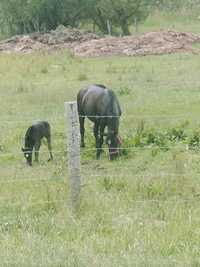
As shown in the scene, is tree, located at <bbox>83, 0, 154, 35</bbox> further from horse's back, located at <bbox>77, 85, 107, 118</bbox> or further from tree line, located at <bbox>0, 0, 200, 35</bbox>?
horse's back, located at <bbox>77, 85, 107, 118</bbox>

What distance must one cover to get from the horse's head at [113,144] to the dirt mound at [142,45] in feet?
80.4

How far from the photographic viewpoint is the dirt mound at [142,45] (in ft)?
123

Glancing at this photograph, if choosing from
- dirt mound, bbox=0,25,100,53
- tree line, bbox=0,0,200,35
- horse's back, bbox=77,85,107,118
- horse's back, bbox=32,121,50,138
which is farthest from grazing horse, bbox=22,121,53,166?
tree line, bbox=0,0,200,35

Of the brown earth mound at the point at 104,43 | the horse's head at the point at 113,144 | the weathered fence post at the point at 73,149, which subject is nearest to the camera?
the weathered fence post at the point at 73,149

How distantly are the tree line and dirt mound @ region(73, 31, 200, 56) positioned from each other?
9.15m

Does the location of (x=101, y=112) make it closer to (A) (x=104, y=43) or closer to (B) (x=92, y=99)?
(B) (x=92, y=99)

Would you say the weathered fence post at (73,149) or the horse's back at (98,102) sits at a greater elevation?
the weathered fence post at (73,149)

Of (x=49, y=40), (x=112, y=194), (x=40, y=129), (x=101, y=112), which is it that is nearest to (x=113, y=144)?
(x=101, y=112)

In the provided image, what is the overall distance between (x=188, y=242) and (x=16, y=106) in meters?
13.5

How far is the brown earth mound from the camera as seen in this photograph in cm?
3803

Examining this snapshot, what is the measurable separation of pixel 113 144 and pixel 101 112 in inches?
36.4

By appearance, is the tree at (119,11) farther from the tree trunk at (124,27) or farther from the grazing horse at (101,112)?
the grazing horse at (101,112)

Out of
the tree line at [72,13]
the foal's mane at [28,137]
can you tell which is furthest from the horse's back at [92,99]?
the tree line at [72,13]

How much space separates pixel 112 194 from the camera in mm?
9070
